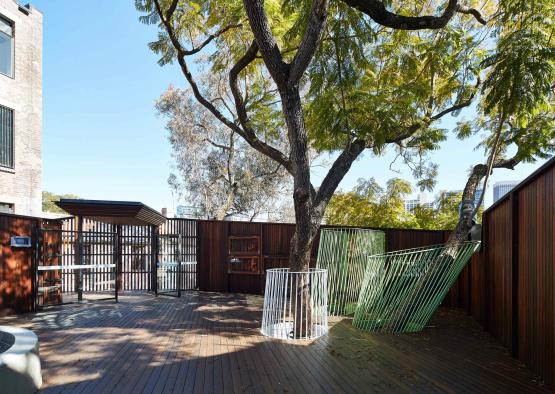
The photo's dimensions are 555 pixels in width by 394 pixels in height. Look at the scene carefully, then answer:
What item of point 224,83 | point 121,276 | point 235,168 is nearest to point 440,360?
point 121,276

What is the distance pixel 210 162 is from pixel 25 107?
30.5 feet

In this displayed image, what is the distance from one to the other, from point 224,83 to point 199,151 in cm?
446

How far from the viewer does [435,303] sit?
21.9 feet

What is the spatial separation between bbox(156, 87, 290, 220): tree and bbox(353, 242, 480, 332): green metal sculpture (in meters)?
13.0

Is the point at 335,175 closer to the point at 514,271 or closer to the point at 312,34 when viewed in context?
the point at 312,34

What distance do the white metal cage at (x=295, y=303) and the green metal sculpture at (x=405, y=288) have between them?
855 mm

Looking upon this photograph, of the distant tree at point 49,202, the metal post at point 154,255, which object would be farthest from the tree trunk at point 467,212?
the distant tree at point 49,202

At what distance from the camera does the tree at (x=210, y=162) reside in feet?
65.4

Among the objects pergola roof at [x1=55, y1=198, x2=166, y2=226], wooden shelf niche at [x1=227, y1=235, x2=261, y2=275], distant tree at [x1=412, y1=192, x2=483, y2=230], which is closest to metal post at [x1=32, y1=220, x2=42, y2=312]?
pergola roof at [x1=55, y1=198, x2=166, y2=226]

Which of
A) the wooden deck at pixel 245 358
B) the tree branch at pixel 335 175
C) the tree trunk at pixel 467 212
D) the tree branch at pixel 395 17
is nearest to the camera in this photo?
the wooden deck at pixel 245 358

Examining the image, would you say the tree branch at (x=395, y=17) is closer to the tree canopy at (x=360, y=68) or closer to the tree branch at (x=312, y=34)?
the tree canopy at (x=360, y=68)

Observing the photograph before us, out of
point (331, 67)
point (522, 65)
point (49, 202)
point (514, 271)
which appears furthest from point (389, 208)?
point (49, 202)

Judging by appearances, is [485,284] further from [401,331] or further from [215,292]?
[215,292]

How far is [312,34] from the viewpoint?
17.8ft
